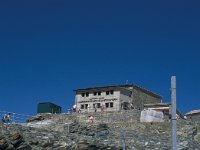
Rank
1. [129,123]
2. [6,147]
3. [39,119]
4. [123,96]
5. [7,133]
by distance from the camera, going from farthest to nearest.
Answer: [123,96] < [39,119] < [129,123] < [7,133] < [6,147]

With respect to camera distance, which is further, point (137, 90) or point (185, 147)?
point (137, 90)

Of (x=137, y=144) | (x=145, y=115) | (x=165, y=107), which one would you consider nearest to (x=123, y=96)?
(x=165, y=107)

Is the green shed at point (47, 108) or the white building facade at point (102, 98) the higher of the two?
the white building facade at point (102, 98)

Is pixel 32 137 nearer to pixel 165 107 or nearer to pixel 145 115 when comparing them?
pixel 145 115

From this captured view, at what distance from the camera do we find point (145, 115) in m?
66.6

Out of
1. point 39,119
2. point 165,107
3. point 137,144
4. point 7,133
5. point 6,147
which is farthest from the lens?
point 165,107

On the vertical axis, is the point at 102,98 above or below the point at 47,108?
above

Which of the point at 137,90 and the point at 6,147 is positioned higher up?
the point at 137,90

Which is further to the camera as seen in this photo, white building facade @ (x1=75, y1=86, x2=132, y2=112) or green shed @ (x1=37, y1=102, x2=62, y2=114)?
white building facade @ (x1=75, y1=86, x2=132, y2=112)

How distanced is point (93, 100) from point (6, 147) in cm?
5628

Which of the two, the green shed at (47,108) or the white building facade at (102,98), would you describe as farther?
the white building facade at (102,98)

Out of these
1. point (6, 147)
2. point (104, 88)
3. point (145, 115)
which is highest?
point (104, 88)

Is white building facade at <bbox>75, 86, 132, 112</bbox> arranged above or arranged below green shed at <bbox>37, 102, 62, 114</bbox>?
above

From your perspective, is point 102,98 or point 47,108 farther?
point 102,98
